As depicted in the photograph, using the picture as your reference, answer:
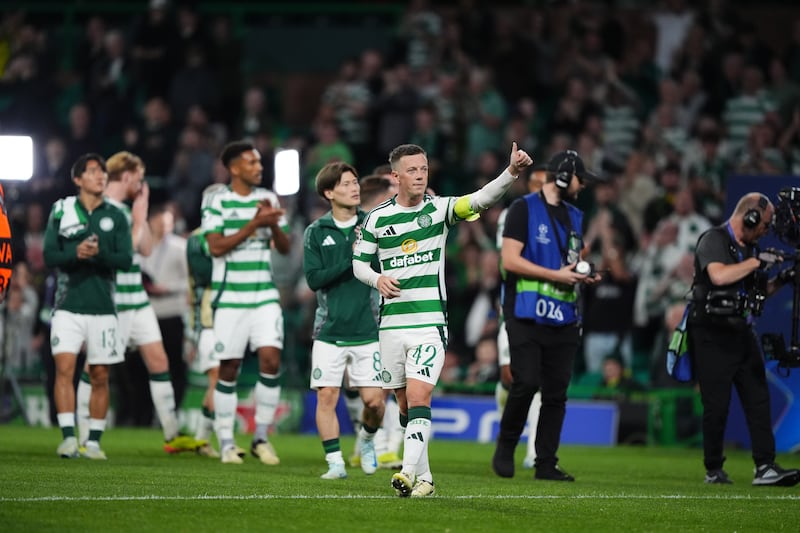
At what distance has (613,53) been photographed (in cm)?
2314

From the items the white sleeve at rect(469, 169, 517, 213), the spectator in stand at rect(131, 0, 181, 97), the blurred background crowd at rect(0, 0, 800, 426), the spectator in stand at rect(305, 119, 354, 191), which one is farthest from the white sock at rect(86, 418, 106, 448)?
the spectator in stand at rect(131, 0, 181, 97)

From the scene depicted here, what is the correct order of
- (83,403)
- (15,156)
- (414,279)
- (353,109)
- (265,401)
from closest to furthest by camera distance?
(414,279)
(265,401)
(83,403)
(15,156)
(353,109)

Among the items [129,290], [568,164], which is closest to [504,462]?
[568,164]

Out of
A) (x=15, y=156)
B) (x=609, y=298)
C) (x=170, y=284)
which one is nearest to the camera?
(x=15, y=156)

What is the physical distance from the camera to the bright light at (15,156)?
50.4ft

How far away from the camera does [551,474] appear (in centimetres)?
1256

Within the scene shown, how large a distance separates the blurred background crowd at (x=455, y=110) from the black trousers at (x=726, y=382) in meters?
5.83

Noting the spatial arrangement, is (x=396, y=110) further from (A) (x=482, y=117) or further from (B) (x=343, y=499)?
(B) (x=343, y=499)

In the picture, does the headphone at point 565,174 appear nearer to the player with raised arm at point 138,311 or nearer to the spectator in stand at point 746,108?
the player with raised arm at point 138,311

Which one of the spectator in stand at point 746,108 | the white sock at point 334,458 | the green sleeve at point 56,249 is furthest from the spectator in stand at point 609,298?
the white sock at point 334,458

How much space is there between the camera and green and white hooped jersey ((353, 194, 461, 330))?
10.5 m

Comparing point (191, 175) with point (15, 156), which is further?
point (191, 175)

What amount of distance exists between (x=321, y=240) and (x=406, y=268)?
1972mm

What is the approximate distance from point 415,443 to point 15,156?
704 centimetres
